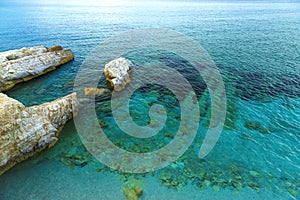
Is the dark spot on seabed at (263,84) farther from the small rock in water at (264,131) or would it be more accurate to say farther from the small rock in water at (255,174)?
the small rock in water at (255,174)

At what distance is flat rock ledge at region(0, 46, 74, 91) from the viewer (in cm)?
2289

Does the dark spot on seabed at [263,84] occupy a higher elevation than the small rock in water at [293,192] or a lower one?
higher

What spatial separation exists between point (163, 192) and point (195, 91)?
13.4 m

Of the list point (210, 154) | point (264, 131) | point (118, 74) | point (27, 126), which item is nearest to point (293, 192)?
point (210, 154)

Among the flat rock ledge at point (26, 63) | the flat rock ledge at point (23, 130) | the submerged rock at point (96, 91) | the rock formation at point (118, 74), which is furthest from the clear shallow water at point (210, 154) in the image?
the rock formation at point (118, 74)

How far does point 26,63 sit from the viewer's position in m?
24.8

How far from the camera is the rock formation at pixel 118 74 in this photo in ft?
75.1

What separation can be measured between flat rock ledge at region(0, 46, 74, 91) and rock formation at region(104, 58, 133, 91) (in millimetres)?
8965

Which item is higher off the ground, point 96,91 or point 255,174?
point 255,174

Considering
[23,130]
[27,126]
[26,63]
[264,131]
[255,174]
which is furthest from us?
[26,63]

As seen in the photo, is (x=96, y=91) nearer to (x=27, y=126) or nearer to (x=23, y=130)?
(x=27, y=126)

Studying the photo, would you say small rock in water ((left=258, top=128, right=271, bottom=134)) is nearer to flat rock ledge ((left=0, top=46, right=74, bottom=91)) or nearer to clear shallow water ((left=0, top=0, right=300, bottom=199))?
clear shallow water ((left=0, top=0, right=300, bottom=199))

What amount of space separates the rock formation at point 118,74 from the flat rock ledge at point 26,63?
29.4 ft

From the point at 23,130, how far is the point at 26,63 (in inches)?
598
